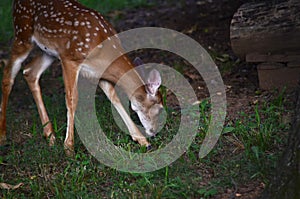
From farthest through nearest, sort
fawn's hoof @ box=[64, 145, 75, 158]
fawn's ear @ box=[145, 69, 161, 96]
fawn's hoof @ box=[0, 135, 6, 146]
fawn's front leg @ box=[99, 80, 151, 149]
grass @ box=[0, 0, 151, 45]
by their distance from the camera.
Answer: grass @ box=[0, 0, 151, 45]
fawn's hoof @ box=[0, 135, 6, 146]
fawn's ear @ box=[145, 69, 161, 96]
fawn's front leg @ box=[99, 80, 151, 149]
fawn's hoof @ box=[64, 145, 75, 158]

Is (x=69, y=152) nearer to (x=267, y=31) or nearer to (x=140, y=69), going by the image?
(x=140, y=69)

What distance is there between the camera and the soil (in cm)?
626

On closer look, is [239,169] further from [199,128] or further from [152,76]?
[152,76]

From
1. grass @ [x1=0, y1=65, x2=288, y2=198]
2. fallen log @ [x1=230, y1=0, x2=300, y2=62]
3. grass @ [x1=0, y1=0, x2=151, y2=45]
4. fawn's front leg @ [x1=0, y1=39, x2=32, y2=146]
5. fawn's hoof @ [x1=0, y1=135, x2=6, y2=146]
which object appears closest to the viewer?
grass @ [x1=0, y1=65, x2=288, y2=198]

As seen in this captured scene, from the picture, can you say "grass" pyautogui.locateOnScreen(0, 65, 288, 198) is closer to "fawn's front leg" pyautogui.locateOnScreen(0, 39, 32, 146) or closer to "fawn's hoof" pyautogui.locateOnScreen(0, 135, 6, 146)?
"fawn's hoof" pyautogui.locateOnScreen(0, 135, 6, 146)

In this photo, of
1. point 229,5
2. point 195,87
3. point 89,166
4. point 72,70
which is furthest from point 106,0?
point 89,166

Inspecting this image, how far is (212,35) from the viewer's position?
26.9ft

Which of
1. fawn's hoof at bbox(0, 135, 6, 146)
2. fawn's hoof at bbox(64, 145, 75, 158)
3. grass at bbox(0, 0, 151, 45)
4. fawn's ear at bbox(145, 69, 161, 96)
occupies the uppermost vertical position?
fawn's ear at bbox(145, 69, 161, 96)

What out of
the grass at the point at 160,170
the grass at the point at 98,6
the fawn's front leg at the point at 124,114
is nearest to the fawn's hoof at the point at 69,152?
the grass at the point at 160,170

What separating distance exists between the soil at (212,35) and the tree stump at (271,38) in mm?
276

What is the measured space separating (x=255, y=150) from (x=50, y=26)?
2512 mm

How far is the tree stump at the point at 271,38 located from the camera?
618 cm

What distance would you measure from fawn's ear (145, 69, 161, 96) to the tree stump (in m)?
0.96

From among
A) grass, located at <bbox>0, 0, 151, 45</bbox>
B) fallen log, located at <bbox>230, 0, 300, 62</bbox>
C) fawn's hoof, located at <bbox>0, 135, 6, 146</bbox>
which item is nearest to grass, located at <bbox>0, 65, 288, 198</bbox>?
fawn's hoof, located at <bbox>0, 135, 6, 146</bbox>
